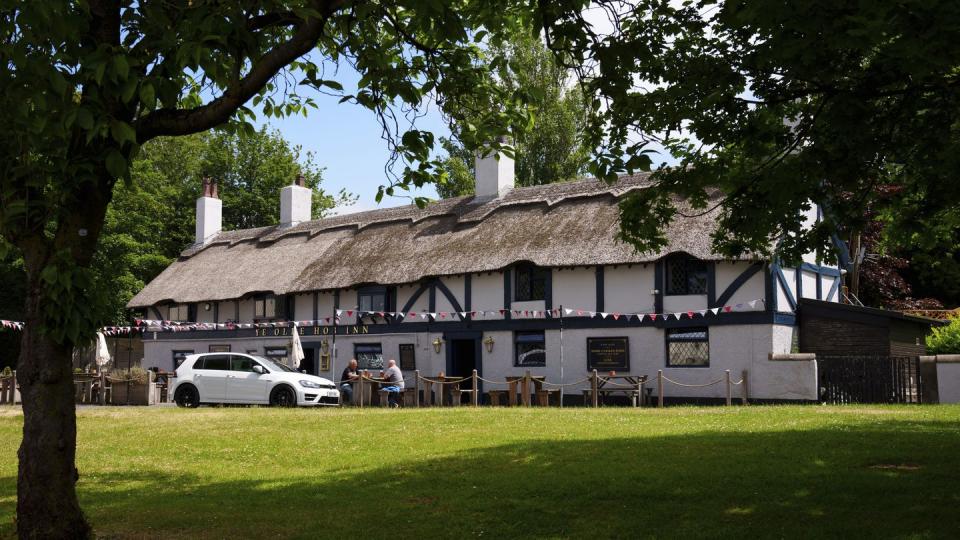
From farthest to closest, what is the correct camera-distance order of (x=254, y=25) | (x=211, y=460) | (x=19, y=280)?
1. (x=19, y=280)
2. (x=211, y=460)
3. (x=254, y=25)

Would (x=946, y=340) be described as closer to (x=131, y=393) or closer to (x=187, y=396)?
(x=187, y=396)

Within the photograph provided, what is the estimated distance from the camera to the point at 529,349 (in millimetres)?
28219

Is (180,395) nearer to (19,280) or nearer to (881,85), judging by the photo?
(881,85)

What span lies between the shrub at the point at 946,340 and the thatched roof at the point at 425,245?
6.63m

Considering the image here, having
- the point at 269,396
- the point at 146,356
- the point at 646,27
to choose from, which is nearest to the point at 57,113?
the point at 646,27

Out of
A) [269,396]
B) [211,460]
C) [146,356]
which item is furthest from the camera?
[146,356]

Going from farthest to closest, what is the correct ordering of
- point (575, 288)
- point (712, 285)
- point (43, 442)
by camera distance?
point (575, 288), point (712, 285), point (43, 442)

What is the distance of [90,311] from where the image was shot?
6852 mm

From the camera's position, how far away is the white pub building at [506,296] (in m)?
24.9

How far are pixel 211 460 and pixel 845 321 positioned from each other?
735 inches

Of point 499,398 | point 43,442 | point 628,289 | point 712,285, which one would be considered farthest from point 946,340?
point 43,442

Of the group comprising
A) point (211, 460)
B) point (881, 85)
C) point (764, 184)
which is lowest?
point (211, 460)

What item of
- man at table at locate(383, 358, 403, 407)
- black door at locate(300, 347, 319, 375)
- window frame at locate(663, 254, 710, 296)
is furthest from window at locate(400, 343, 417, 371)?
window frame at locate(663, 254, 710, 296)

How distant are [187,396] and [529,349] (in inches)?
410
